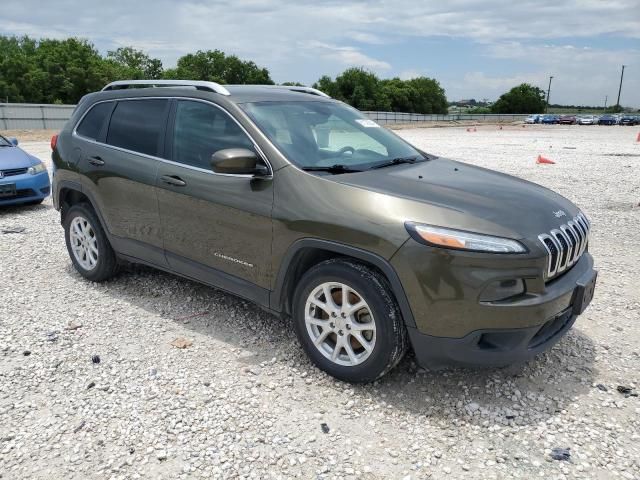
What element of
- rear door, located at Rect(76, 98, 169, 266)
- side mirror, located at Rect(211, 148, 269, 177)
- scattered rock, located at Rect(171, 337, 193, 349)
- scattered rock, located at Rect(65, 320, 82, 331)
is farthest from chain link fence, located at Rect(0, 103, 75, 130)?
side mirror, located at Rect(211, 148, 269, 177)

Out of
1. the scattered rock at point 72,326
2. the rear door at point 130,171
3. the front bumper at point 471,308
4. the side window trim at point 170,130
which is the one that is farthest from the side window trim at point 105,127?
the front bumper at point 471,308

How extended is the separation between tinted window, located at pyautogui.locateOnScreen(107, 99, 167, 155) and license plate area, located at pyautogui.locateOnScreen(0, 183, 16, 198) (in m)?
4.24

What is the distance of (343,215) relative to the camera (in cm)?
328

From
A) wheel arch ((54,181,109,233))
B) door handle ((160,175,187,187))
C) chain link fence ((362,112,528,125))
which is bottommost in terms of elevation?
wheel arch ((54,181,109,233))

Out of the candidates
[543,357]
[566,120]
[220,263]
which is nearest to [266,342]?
[220,263]

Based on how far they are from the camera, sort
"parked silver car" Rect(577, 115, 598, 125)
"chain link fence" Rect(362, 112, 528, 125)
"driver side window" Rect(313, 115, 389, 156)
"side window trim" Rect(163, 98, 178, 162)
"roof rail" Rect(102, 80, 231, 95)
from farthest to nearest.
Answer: "parked silver car" Rect(577, 115, 598, 125) → "chain link fence" Rect(362, 112, 528, 125) → "side window trim" Rect(163, 98, 178, 162) → "roof rail" Rect(102, 80, 231, 95) → "driver side window" Rect(313, 115, 389, 156)

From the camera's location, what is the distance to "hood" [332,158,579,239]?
3.06 m

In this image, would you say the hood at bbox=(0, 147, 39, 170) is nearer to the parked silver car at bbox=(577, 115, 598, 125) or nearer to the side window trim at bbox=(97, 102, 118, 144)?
the side window trim at bbox=(97, 102, 118, 144)

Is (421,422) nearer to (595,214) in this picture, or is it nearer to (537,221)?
(537,221)

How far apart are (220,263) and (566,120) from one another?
3092 inches

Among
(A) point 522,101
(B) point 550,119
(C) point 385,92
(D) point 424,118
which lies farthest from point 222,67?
(A) point 522,101

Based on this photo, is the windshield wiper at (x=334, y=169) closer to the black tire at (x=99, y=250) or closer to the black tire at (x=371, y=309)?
the black tire at (x=371, y=309)

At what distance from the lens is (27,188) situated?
8414mm

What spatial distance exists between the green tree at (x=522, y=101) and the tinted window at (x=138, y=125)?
11907cm
